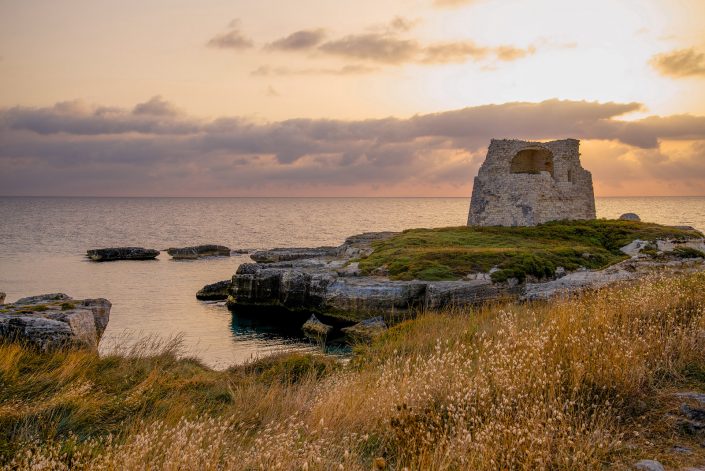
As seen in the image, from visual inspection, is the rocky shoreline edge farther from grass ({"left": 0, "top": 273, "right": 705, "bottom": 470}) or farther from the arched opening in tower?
the arched opening in tower

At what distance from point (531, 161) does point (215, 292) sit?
993 inches

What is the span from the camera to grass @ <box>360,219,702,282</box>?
23.5m

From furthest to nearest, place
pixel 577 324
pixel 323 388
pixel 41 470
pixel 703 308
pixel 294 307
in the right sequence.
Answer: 1. pixel 294 307
2. pixel 703 308
3. pixel 323 388
4. pixel 577 324
5. pixel 41 470

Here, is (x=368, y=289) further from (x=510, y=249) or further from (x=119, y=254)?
(x=119, y=254)

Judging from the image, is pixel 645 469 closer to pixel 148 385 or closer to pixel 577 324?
pixel 577 324

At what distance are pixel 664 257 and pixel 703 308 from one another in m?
16.6

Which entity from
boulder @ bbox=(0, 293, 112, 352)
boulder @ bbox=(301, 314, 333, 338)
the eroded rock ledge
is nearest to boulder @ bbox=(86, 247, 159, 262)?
the eroded rock ledge

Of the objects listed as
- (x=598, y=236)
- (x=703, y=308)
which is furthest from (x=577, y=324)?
(x=598, y=236)

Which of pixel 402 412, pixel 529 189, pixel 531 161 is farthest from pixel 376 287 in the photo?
pixel 531 161

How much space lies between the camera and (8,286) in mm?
32156

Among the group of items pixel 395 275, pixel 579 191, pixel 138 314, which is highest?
pixel 579 191

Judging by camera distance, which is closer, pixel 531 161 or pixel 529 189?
pixel 529 189

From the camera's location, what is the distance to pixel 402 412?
575cm

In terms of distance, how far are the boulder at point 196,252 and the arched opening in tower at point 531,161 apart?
92.1 ft
